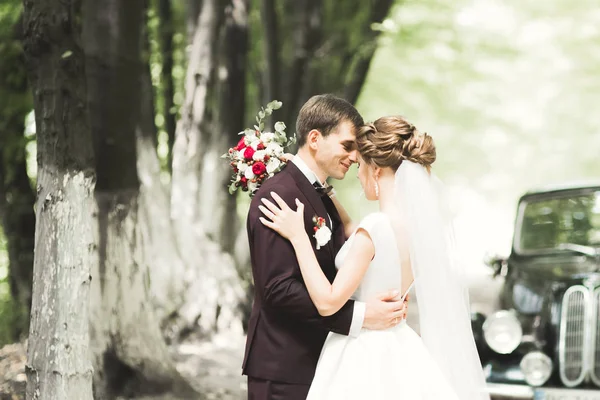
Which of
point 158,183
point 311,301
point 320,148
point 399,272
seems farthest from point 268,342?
point 158,183

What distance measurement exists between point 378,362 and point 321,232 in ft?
2.16

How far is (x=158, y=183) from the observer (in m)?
9.77

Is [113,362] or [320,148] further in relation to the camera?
[113,362]

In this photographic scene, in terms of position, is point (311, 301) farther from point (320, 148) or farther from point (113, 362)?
point (113, 362)

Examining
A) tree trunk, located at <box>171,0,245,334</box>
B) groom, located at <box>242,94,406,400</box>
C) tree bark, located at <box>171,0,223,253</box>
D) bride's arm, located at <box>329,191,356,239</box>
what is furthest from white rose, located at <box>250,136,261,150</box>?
tree bark, located at <box>171,0,223,253</box>

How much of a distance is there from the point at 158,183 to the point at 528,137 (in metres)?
23.0

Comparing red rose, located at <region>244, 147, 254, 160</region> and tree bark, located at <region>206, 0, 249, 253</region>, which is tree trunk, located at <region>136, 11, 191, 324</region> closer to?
tree bark, located at <region>206, 0, 249, 253</region>

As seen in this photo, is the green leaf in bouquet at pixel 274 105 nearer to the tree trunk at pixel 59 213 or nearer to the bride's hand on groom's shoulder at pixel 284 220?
the bride's hand on groom's shoulder at pixel 284 220

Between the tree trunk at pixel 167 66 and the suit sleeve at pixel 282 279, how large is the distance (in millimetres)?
13072

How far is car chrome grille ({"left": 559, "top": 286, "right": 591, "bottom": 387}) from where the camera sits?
705 cm

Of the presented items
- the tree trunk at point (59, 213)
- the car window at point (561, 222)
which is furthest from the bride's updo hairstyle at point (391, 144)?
the car window at point (561, 222)

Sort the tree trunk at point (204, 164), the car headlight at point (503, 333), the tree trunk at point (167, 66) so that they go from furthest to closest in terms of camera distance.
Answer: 1. the tree trunk at point (167, 66)
2. the tree trunk at point (204, 164)
3. the car headlight at point (503, 333)

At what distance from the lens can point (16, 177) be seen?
11320 mm

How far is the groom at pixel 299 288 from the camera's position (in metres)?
3.87
